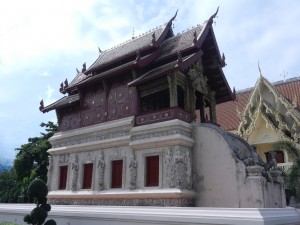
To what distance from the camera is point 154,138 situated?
12.1 meters

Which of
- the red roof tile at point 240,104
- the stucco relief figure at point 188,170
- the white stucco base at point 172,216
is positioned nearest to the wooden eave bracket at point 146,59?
the stucco relief figure at point 188,170

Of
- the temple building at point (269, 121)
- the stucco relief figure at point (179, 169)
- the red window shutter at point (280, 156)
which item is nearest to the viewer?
the stucco relief figure at point (179, 169)

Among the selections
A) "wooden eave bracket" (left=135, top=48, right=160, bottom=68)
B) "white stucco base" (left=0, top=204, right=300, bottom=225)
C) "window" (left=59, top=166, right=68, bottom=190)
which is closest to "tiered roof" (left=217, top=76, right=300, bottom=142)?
"wooden eave bracket" (left=135, top=48, right=160, bottom=68)

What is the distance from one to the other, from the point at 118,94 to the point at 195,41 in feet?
12.5

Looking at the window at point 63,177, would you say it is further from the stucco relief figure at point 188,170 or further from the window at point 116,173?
the stucco relief figure at point 188,170

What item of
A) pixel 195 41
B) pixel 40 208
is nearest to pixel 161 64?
pixel 195 41

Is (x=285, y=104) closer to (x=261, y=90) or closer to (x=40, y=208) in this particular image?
(x=261, y=90)

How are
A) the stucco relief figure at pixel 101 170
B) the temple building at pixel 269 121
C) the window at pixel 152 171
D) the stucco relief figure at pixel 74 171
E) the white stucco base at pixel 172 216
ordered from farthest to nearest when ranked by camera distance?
the temple building at pixel 269 121
the stucco relief figure at pixel 74 171
the stucco relief figure at pixel 101 170
the window at pixel 152 171
the white stucco base at pixel 172 216

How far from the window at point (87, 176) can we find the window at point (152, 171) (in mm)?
3132

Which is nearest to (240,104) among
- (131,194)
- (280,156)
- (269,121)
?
(269,121)

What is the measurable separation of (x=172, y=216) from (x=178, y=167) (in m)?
3.15

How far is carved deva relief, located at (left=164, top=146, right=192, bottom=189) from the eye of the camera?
11.3m

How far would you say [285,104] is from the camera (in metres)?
18.0

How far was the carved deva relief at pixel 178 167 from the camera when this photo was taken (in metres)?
11.3
